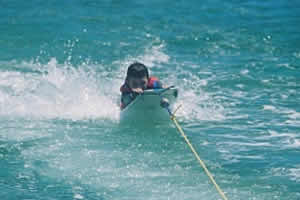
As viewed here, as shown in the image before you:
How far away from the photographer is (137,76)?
884 cm

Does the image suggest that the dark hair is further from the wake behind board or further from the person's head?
the wake behind board

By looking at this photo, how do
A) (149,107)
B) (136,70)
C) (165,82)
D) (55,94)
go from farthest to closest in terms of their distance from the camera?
1. (165,82)
2. (55,94)
3. (136,70)
4. (149,107)

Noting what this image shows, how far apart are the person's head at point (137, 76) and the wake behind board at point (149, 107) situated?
0.36 meters

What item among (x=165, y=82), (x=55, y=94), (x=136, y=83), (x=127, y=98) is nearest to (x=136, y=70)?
(x=136, y=83)

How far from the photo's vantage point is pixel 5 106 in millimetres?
10008

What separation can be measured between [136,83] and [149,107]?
436mm

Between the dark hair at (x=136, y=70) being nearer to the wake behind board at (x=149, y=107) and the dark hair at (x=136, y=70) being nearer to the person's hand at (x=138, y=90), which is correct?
the person's hand at (x=138, y=90)

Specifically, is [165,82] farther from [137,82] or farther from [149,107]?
[149,107]

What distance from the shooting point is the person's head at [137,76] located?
8.80 metres

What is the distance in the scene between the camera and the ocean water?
7.23 metres

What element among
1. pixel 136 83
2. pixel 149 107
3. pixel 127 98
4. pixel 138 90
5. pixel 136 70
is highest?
pixel 136 70

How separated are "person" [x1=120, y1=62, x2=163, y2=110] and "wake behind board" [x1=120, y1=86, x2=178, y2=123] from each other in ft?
0.51

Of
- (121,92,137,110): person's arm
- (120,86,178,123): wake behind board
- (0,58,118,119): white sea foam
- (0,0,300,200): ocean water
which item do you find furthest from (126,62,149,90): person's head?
(0,58,118,119): white sea foam

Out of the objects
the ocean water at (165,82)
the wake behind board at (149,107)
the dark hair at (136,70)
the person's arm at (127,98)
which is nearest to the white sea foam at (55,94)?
the ocean water at (165,82)
